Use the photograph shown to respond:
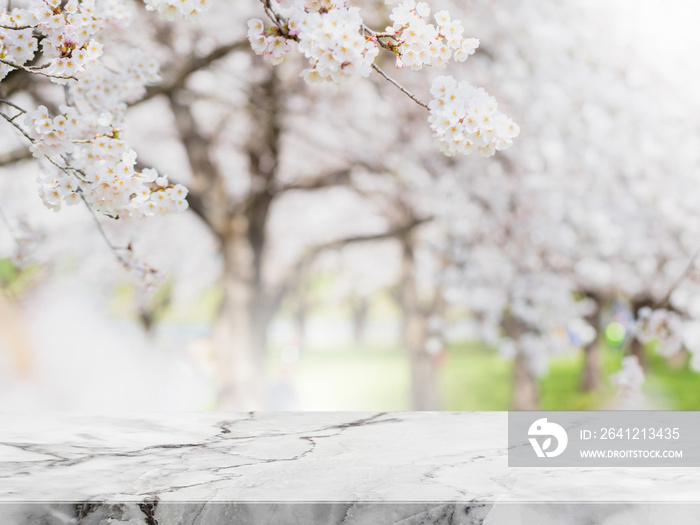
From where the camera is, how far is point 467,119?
1.18 m

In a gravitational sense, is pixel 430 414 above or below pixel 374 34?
below

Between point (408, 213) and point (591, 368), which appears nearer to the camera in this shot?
point (408, 213)

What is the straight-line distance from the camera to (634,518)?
98 cm

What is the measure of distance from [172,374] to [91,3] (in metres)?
5.25

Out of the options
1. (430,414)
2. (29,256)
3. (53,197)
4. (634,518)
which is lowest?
(634,518)

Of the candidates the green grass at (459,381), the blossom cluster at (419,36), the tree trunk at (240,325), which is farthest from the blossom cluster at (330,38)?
the green grass at (459,381)

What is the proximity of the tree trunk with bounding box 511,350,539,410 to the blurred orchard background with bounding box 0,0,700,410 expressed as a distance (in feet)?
0.08

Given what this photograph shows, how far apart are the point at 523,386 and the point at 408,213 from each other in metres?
1.66

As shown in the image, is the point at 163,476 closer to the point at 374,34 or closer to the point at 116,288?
the point at 374,34

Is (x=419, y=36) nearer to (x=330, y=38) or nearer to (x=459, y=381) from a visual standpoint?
(x=330, y=38)

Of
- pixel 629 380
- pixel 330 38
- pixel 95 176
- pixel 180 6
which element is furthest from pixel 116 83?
pixel 629 380

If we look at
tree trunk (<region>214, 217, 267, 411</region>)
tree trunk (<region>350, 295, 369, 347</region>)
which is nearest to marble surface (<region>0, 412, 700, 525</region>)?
tree trunk (<region>214, 217, 267, 411</region>)

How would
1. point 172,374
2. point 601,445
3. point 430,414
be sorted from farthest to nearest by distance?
1. point 172,374
2. point 430,414
3. point 601,445

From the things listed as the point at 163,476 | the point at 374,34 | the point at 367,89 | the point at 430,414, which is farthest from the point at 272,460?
the point at 367,89
